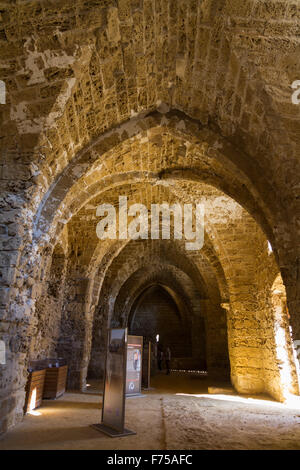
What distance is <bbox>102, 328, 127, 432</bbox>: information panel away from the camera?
296cm

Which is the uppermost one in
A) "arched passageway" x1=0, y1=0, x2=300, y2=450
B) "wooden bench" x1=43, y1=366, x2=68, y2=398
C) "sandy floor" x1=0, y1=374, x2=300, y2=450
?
"arched passageway" x1=0, y1=0, x2=300, y2=450

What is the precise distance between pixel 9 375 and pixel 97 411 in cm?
183

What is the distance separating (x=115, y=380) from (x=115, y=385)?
49mm

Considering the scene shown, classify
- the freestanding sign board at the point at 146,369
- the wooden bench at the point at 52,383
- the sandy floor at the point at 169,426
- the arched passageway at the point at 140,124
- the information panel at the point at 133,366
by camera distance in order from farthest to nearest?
the freestanding sign board at the point at 146,369, the information panel at the point at 133,366, the wooden bench at the point at 52,383, the arched passageway at the point at 140,124, the sandy floor at the point at 169,426

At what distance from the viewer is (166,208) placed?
22.3 feet

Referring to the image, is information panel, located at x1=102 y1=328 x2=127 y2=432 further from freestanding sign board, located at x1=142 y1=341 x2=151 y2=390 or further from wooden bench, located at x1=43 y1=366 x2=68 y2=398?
freestanding sign board, located at x1=142 y1=341 x2=151 y2=390

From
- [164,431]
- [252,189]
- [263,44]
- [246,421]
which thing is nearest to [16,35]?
[263,44]

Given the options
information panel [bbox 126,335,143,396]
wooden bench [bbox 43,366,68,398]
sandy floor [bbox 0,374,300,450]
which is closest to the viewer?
sandy floor [bbox 0,374,300,450]

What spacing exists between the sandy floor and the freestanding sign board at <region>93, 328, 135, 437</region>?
0.15 meters

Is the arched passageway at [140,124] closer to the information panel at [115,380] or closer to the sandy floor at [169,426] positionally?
the sandy floor at [169,426]

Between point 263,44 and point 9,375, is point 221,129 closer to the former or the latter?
point 263,44

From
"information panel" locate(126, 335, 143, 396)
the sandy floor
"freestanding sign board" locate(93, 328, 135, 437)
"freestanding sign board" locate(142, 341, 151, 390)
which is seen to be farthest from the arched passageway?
"freestanding sign board" locate(142, 341, 151, 390)

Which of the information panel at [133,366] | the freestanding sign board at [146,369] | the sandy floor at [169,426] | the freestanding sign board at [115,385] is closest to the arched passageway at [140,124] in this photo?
the sandy floor at [169,426]

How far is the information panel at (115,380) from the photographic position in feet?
9.73
